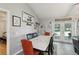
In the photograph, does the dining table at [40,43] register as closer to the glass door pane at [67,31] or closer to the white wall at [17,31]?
the white wall at [17,31]

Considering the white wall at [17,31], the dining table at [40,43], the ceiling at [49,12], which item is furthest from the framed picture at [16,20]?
the dining table at [40,43]

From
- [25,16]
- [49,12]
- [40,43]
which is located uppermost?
[49,12]

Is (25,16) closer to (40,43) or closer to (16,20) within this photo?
(16,20)

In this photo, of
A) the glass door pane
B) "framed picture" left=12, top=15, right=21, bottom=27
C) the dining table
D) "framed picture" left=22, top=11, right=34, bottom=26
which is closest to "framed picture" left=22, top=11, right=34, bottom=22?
"framed picture" left=22, top=11, right=34, bottom=26

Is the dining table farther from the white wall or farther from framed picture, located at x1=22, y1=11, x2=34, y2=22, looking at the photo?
framed picture, located at x1=22, y1=11, x2=34, y2=22

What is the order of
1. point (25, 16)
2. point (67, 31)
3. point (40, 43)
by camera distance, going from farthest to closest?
point (67, 31), point (40, 43), point (25, 16)

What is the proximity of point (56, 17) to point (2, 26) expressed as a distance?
4.67 feet

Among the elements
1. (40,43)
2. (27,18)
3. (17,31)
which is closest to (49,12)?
(27,18)

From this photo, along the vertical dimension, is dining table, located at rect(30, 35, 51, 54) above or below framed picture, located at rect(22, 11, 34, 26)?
below

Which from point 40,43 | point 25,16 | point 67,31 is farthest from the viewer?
point 67,31

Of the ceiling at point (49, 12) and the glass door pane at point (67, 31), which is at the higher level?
the ceiling at point (49, 12)

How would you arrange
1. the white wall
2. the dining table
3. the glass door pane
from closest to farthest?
1. the dining table
2. the white wall
3. the glass door pane

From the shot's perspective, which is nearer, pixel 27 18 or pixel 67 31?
pixel 27 18

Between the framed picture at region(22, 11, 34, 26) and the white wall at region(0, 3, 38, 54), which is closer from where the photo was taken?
the white wall at region(0, 3, 38, 54)
